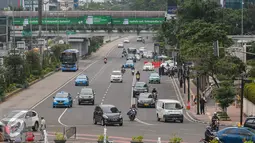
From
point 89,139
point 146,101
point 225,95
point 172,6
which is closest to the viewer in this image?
point 89,139

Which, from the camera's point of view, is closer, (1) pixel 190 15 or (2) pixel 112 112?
(2) pixel 112 112

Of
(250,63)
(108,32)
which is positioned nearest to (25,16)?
(108,32)

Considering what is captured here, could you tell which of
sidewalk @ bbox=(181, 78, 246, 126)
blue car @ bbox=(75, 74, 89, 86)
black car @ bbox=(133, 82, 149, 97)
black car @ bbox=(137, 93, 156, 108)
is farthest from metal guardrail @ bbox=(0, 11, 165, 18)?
black car @ bbox=(137, 93, 156, 108)

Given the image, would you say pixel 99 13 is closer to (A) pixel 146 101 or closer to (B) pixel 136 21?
(B) pixel 136 21

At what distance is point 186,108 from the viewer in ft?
216

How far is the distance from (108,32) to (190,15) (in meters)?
51.1

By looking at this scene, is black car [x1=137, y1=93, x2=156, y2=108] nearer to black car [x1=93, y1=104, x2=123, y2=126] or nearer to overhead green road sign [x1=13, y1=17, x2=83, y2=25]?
black car [x1=93, y1=104, x2=123, y2=126]

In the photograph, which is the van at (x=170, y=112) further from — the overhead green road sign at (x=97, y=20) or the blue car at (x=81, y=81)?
the overhead green road sign at (x=97, y=20)

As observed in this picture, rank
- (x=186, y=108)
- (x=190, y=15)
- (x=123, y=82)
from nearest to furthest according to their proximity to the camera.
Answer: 1. (x=186, y=108)
2. (x=123, y=82)
3. (x=190, y=15)

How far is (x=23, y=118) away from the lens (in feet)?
140

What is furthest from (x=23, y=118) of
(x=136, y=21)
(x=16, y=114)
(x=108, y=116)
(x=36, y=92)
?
(x=136, y=21)

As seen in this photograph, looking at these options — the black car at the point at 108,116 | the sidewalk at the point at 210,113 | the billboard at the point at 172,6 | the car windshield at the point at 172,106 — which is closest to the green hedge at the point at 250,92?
the sidewalk at the point at 210,113

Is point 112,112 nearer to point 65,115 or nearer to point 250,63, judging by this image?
point 65,115

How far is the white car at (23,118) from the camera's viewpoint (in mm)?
40422
